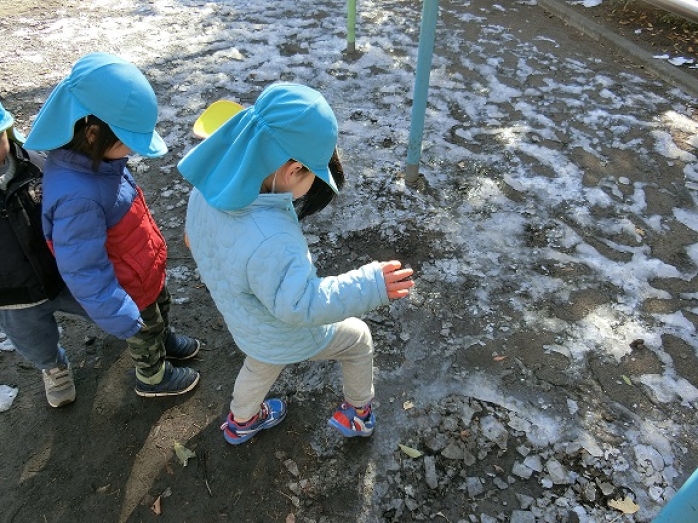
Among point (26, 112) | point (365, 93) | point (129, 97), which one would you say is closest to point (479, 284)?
point (129, 97)

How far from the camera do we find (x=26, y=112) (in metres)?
4.18

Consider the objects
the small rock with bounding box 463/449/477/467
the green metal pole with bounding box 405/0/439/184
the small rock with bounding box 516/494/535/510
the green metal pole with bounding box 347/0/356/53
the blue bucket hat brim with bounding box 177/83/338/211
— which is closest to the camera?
the blue bucket hat brim with bounding box 177/83/338/211

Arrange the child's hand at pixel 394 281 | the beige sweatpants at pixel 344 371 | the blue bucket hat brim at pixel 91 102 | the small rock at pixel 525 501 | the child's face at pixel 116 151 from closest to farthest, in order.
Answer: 1. the child's hand at pixel 394 281
2. the blue bucket hat brim at pixel 91 102
3. the child's face at pixel 116 151
4. the beige sweatpants at pixel 344 371
5. the small rock at pixel 525 501

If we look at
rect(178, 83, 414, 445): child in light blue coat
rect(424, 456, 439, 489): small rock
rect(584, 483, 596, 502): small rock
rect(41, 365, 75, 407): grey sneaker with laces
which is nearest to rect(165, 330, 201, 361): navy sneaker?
rect(41, 365, 75, 407): grey sneaker with laces

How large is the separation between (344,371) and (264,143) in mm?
1033

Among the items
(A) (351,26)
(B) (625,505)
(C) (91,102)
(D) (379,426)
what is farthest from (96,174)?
(A) (351,26)

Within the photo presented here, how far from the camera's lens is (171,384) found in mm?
2348

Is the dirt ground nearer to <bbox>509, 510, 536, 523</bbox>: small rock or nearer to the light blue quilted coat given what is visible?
<bbox>509, 510, 536, 523</bbox>: small rock

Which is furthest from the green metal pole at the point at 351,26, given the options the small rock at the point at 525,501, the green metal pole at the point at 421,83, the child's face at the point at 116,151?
the small rock at the point at 525,501

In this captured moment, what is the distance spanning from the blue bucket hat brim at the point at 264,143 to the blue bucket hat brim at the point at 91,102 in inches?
15.6

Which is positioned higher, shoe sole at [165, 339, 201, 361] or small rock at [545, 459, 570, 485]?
small rock at [545, 459, 570, 485]

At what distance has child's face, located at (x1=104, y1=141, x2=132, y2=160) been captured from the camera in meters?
1.74

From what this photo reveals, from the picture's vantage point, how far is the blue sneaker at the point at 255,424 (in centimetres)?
216

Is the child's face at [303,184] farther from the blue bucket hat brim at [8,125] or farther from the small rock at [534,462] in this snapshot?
the small rock at [534,462]
